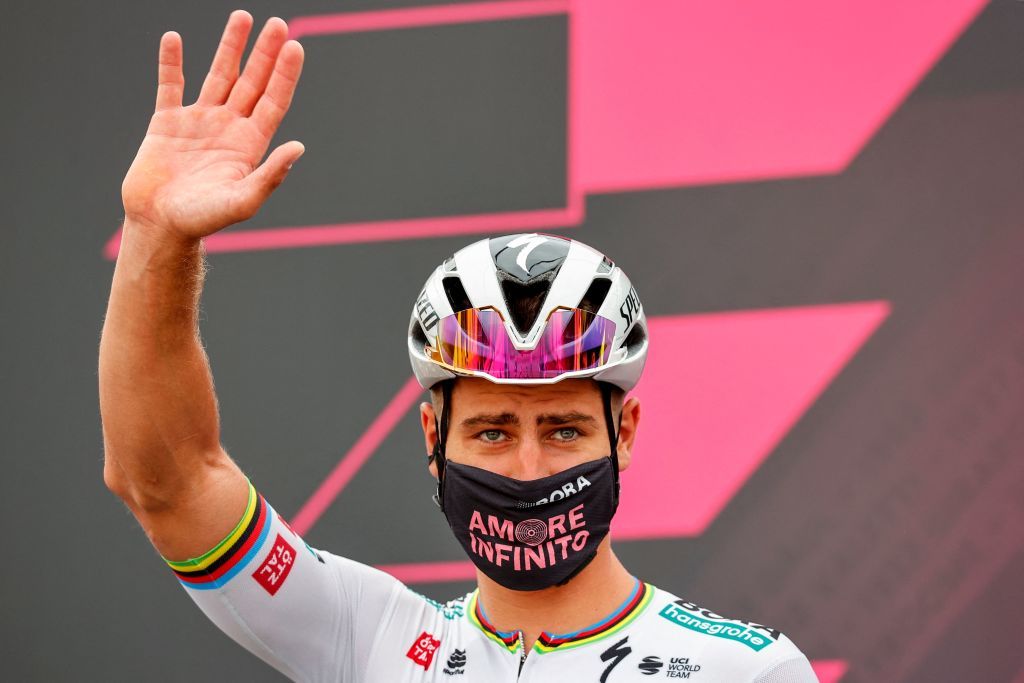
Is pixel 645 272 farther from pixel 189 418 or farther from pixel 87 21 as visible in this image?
pixel 87 21

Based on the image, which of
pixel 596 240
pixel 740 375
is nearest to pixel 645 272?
pixel 596 240

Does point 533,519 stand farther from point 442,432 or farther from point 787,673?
point 787,673

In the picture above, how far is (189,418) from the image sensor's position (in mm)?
2250

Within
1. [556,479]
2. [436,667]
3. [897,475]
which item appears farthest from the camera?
[897,475]

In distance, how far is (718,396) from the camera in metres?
3.42

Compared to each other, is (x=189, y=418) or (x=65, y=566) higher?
(x=189, y=418)

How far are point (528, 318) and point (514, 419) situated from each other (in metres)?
0.19

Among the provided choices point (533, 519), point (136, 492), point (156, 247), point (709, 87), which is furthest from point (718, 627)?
point (709, 87)

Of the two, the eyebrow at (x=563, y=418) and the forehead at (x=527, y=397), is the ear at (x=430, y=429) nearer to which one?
the forehead at (x=527, y=397)

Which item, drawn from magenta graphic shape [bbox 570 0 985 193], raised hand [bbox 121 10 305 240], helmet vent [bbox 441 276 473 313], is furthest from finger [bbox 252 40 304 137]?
magenta graphic shape [bbox 570 0 985 193]

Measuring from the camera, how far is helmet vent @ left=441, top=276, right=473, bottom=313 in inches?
92.8

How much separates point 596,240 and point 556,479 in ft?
4.44

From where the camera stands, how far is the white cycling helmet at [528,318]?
2.27 meters

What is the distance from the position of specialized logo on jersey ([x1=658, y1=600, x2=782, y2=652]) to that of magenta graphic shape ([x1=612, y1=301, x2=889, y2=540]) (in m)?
0.99
